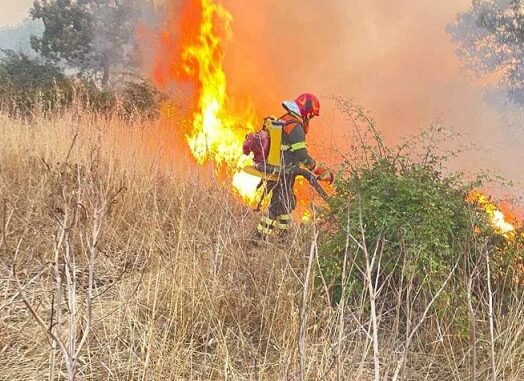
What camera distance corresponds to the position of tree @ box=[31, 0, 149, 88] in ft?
62.3

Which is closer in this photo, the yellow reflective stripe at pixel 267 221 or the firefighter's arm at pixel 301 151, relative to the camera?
the yellow reflective stripe at pixel 267 221

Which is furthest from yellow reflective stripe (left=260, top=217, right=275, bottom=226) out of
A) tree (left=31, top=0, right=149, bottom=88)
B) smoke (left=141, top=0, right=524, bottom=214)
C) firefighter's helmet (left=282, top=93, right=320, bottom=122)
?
tree (left=31, top=0, right=149, bottom=88)

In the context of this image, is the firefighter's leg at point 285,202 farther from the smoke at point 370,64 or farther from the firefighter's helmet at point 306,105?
the smoke at point 370,64

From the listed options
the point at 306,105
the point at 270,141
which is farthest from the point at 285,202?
the point at 306,105

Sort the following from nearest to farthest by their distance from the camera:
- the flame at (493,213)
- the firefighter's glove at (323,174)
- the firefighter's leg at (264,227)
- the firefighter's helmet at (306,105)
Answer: the flame at (493,213) < the firefighter's leg at (264,227) < the firefighter's glove at (323,174) < the firefighter's helmet at (306,105)

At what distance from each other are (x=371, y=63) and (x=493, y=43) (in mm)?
4850

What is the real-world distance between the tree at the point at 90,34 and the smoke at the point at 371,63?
791 centimetres

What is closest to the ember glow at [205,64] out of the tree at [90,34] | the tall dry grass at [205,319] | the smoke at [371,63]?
the smoke at [371,63]

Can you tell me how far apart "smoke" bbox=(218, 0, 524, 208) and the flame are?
7.66m

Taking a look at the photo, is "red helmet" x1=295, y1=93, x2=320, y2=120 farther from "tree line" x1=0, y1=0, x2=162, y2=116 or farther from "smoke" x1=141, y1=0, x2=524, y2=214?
"tree line" x1=0, y1=0, x2=162, y2=116

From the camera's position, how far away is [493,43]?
15.9 m

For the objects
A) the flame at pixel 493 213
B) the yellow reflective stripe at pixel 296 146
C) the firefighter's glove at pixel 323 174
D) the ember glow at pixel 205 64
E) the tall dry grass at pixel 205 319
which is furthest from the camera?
the ember glow at pixel 205 64

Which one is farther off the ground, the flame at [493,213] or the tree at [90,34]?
the tree at [90,34]

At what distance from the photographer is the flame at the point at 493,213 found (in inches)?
133
